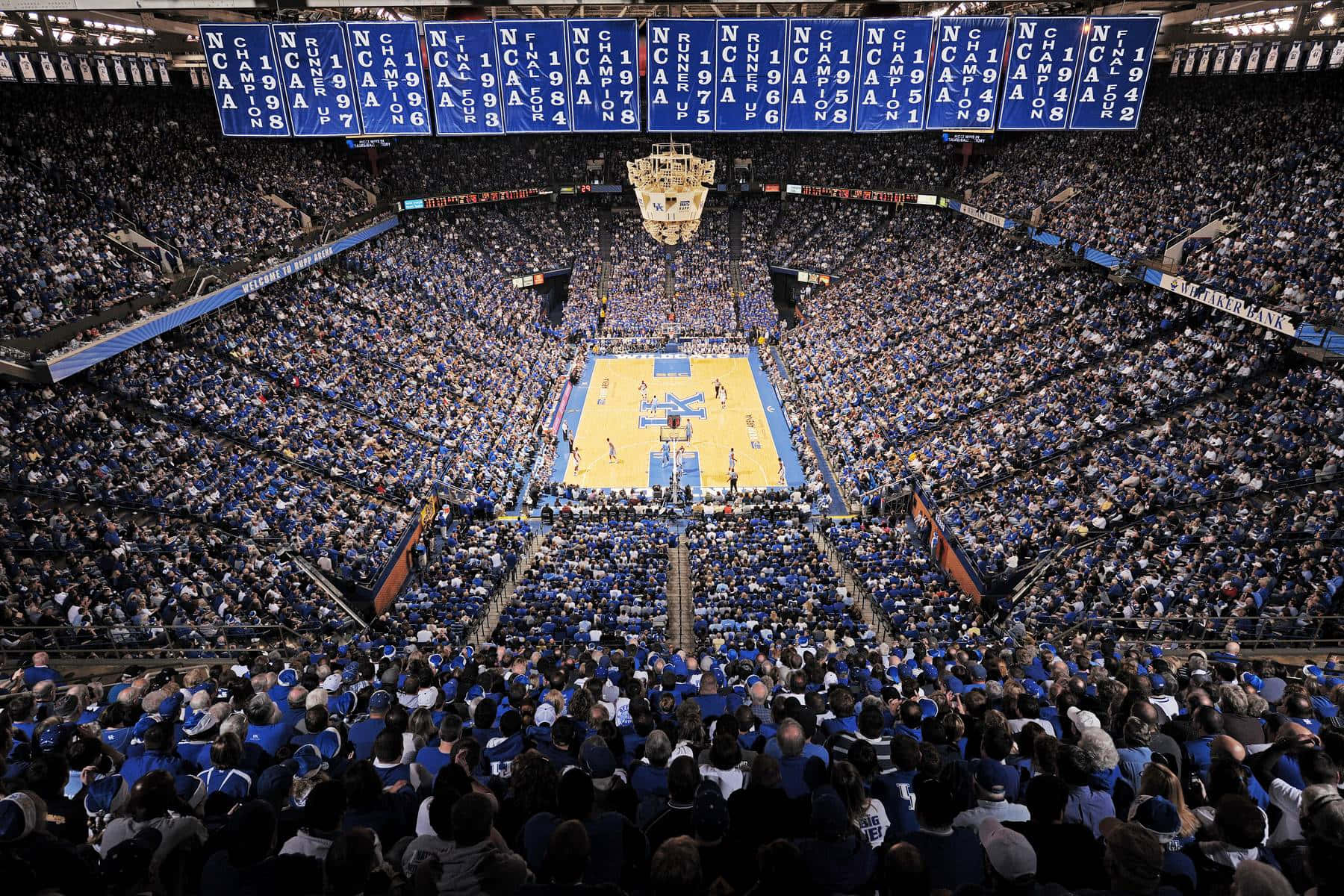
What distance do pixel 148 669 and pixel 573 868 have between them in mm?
12431

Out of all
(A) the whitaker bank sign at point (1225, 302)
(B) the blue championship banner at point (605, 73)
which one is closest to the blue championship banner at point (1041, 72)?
(A) the whitaker bank sign at point (1225, 302)

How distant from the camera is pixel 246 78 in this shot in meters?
17.9

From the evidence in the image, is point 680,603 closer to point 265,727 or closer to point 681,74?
point 681,74

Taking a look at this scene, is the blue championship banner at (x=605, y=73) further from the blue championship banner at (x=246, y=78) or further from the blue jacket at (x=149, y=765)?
the blue jacket at (x=149, y=765)

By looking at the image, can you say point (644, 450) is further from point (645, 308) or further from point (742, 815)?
point (742, 815)

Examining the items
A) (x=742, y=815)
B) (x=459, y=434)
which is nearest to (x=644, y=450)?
(x=459, y=434)

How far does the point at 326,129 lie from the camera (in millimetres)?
18406

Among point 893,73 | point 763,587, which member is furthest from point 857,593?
point 893,73

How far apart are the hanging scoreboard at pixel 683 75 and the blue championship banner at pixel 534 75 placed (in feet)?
0.12

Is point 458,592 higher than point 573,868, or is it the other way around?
point 573,868

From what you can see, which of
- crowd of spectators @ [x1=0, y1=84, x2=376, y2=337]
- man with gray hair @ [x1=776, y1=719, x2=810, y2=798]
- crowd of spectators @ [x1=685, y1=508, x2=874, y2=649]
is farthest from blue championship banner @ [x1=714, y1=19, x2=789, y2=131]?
crowd of spectators @ [x1=0, y1=84, x2=376, y2=337]

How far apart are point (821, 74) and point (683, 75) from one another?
348 centimetres

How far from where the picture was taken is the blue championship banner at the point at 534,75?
696 inches

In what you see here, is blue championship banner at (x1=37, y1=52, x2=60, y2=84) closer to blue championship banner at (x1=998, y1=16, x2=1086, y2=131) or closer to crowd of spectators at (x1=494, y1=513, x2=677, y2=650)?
crowd of spectators at (x1=494, y1=513, x2=677, y2=650)
